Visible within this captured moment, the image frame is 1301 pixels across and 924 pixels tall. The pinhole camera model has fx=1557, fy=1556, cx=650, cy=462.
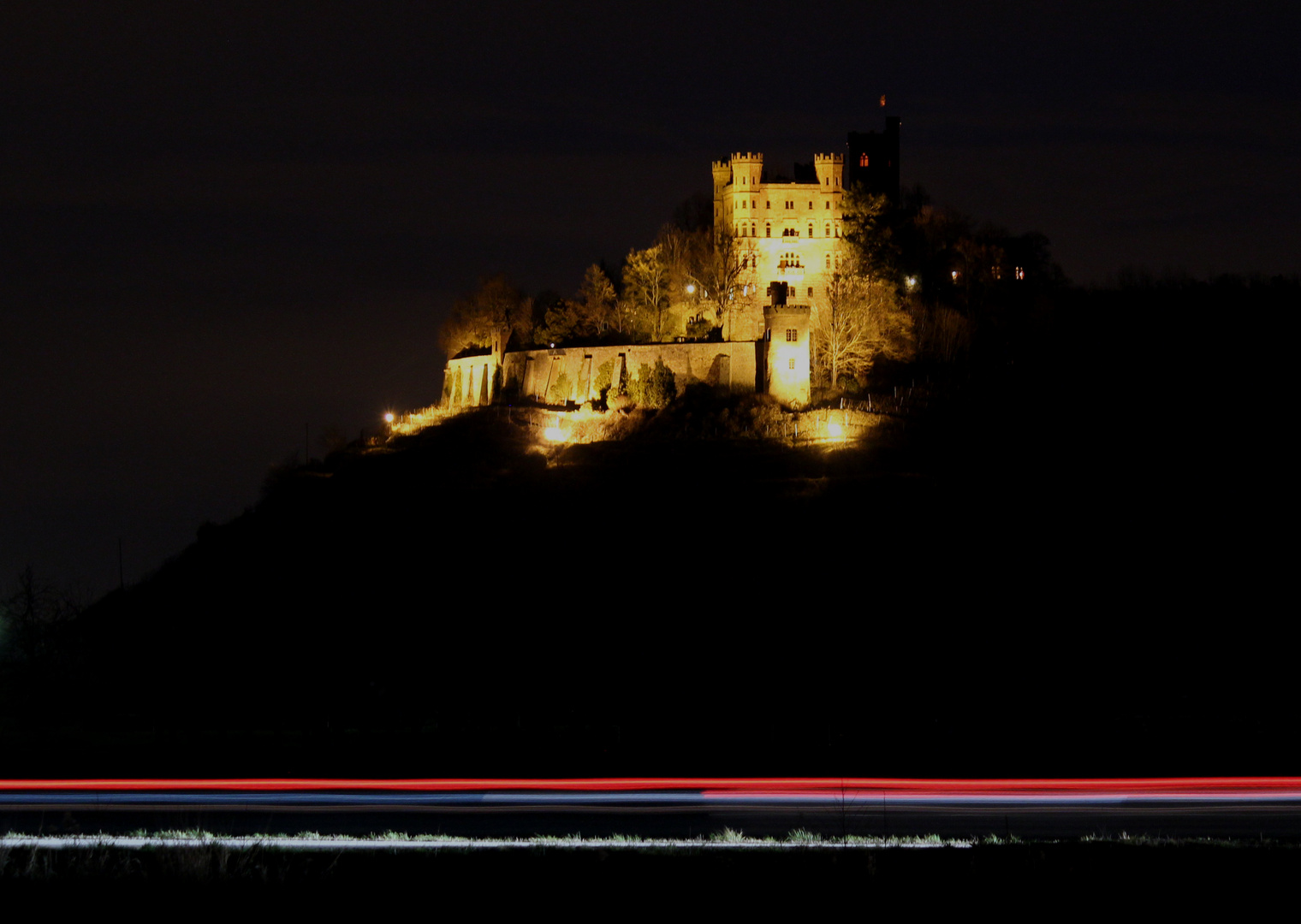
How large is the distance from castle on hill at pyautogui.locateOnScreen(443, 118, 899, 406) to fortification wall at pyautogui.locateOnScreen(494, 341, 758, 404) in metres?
0.05

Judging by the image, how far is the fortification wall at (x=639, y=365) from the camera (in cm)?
8319

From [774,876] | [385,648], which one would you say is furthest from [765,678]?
[774,876]

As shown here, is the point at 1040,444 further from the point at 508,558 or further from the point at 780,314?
the point at 508,558

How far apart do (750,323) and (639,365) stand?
8001 mm

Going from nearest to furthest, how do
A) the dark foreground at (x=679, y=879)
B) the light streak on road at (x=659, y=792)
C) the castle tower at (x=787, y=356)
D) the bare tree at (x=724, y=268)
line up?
the dark foreground at (x=679, y=879) → the light streak on road at (x=659, y=792) → the castle tower at (x=787, y=356) → the bare tree at (x=724, y=268)

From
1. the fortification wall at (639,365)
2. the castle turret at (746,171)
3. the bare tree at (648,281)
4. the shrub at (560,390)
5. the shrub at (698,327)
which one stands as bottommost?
the shrub at (560,390)

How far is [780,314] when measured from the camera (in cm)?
8344

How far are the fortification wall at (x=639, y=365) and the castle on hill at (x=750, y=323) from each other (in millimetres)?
46

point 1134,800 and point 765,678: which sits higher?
point 1134,800

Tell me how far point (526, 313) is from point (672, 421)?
19.9m

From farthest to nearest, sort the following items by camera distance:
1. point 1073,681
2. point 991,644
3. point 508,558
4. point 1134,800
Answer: point 508,558 → point 991,644 → point 1073,681 → point 1134,800

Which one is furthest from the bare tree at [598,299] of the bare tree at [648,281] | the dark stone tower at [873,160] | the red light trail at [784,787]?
the red light trail at [784,787]

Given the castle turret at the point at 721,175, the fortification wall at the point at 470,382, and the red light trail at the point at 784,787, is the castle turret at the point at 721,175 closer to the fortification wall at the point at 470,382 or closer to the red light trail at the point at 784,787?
the fortification wall at the point at 470,382

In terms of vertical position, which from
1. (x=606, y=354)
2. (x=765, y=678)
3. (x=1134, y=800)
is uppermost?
(x=606, y=354)
